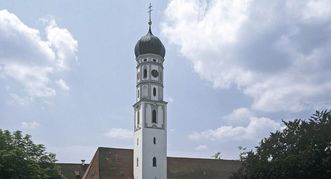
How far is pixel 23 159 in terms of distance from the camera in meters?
38.1

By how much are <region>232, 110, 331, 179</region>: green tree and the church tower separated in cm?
1970

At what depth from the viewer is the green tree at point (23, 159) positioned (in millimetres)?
36312

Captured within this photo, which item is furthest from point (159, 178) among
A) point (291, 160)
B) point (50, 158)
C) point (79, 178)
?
point (291, 160)

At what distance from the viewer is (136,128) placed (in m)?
64.4

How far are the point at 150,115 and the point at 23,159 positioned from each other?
87.8 ft

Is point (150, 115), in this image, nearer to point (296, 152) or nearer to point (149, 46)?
point (149, 46)

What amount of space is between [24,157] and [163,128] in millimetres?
27371

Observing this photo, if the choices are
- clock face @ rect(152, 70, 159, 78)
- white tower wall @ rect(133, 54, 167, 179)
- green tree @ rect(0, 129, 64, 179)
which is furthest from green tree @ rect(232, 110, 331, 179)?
clock face @ rect(152, 70, 159, 78)

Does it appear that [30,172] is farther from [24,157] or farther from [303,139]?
[303,139]

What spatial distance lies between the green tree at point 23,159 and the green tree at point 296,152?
16.7 m

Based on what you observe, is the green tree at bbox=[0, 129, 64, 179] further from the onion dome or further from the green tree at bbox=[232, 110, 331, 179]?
the onion dome

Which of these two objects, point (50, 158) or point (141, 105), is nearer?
point (50, 158)

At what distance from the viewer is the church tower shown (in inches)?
2461

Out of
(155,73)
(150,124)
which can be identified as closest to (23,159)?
(150,124)
